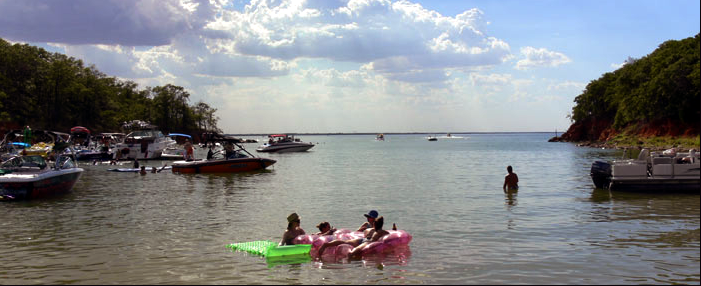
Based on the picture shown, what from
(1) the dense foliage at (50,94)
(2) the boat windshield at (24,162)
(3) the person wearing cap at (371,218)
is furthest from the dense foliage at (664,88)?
(1) the dense foliage at (50,94)

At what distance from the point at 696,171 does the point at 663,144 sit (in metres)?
59.0

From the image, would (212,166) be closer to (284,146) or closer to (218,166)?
(218,166)

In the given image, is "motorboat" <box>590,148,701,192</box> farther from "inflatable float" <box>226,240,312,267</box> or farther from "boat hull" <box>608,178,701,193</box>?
"inflatable float" <box>226,240,312,267</box>

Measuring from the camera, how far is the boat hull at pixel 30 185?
2517 cm

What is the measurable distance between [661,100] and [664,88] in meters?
3.35

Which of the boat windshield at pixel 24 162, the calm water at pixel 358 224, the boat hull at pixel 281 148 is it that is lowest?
the calm water at pixel 358 224

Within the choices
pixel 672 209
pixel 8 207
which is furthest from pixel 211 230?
pixel 672 209

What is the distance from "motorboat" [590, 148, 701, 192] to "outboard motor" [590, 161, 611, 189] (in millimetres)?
820

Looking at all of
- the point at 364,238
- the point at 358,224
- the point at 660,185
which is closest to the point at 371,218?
the point at 364,238

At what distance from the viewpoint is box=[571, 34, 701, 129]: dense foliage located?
74.6 m

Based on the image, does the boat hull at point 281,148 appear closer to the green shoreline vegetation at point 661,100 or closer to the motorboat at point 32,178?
the green shoreline vegetation at point 661,100

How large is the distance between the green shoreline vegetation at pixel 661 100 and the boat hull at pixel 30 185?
5902cm

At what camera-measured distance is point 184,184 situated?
36.5 meters

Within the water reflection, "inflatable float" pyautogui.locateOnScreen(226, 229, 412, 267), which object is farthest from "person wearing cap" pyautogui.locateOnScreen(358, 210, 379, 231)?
the water reflection
